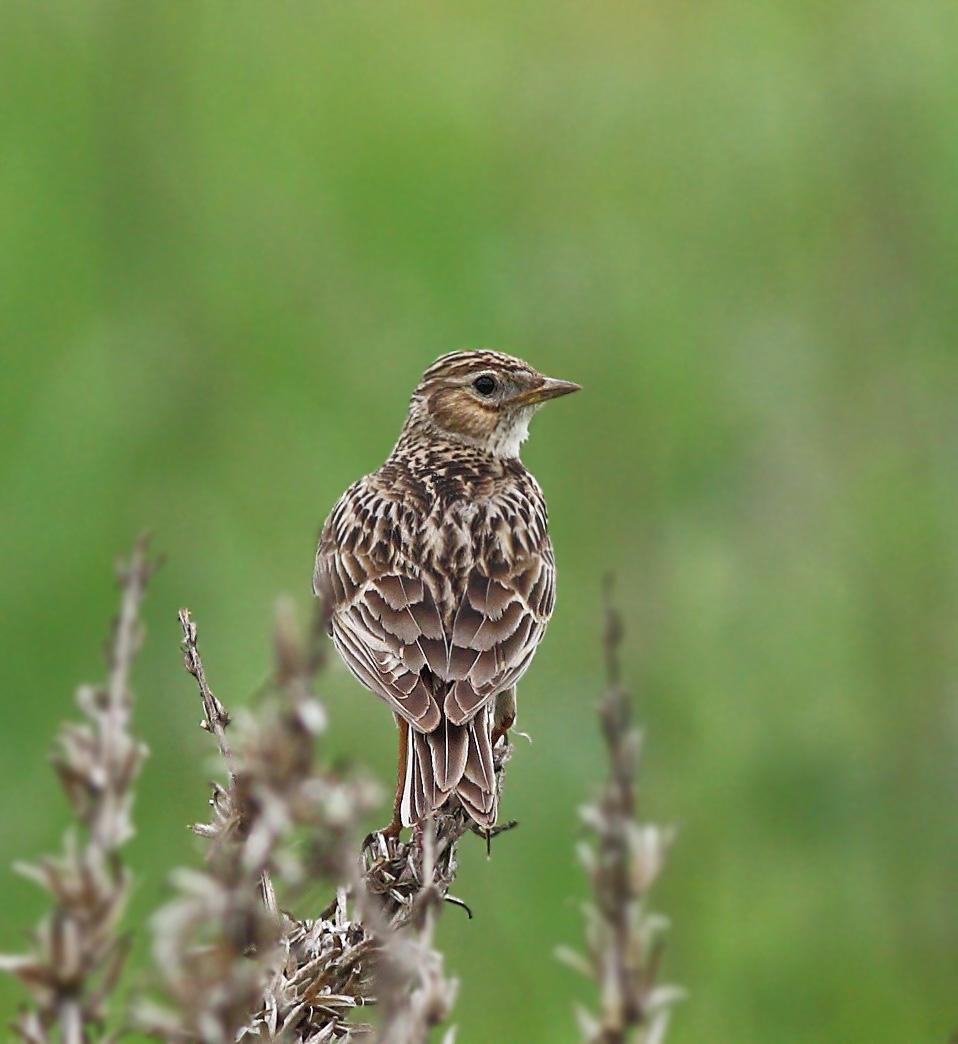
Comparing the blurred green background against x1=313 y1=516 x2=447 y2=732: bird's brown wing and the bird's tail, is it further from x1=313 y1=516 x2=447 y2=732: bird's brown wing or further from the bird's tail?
the bird's tail

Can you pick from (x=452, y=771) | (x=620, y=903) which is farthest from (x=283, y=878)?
(x=452, y=771)

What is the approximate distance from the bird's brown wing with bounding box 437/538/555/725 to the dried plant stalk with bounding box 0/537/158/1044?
284cm

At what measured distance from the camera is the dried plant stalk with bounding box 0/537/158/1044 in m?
1.47

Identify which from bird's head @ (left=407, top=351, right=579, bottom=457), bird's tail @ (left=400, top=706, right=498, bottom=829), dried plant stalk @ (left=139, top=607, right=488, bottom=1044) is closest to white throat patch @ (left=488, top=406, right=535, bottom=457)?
bird's head @ (left=407, top=351, right=579, bottom=457)

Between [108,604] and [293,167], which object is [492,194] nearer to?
[293,167]

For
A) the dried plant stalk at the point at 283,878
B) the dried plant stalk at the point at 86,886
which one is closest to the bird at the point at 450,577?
the dried plant stalk at the point at 283,878

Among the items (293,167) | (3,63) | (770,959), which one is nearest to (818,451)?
(770,959)

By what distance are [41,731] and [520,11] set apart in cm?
815

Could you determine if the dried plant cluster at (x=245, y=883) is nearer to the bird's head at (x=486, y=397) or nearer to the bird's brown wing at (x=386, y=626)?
the bird's brown wing at (x=386, y=626)

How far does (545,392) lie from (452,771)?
2444 millimetres

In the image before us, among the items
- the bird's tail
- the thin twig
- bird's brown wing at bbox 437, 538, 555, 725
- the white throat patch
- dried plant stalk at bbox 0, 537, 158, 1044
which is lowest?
dried plant stalk at bbox 0, 537, 158, 1044

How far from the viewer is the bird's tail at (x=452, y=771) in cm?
406

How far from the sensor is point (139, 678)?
6363mm

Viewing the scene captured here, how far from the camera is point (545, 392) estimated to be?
6.37 metres
